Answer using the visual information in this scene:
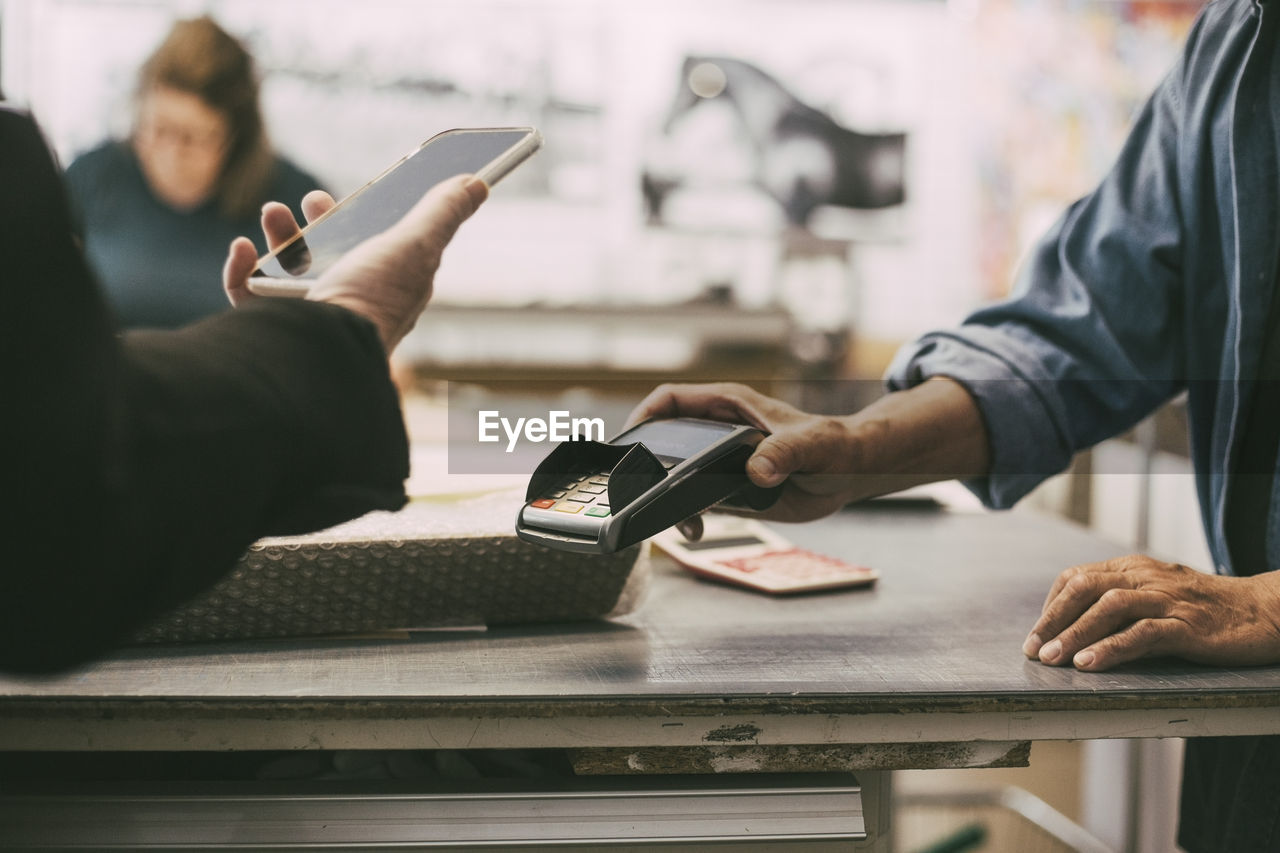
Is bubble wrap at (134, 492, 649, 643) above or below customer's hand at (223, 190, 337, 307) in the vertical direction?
below

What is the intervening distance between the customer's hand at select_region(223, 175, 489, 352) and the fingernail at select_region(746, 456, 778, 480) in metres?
0.27

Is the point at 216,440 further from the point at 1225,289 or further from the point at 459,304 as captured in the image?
the point at 459,304

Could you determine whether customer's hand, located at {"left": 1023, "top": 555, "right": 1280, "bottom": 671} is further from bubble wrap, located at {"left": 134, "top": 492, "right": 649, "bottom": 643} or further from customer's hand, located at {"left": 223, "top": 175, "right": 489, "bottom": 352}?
customer's hand, located at {"left": 223, "top": 175, "right": 489, "bottom": 352}

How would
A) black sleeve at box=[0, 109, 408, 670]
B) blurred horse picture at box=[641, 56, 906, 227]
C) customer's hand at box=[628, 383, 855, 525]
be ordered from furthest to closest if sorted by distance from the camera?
blurred horse picture at box=[641, 56, 906, 227], customer's hand at box=[628, 383, 855, 525], black sleeve at box=[0, 109, 408, 670]

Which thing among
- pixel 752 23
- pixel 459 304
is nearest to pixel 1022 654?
pixel 459 304

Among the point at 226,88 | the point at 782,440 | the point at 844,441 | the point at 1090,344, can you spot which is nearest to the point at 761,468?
the point at 782,440

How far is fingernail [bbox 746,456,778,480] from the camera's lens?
70 cm

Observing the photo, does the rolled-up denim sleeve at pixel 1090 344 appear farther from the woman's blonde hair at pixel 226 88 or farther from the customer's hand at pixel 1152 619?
the woman's blonde hair at pixel 226 88

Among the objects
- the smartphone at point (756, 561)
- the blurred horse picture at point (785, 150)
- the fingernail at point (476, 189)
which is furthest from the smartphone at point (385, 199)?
the blurred horse picture at point (785, 150)

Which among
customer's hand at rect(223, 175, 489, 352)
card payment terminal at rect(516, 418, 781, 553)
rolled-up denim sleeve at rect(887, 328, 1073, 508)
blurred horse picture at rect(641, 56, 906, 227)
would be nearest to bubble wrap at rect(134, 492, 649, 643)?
card payment terminal at rect(516, 418, 781, 553)

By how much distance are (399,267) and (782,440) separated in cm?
33

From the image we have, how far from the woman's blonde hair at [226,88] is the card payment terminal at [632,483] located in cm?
26

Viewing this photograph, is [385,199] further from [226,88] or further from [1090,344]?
[226,88]

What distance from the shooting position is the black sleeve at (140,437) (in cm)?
38
